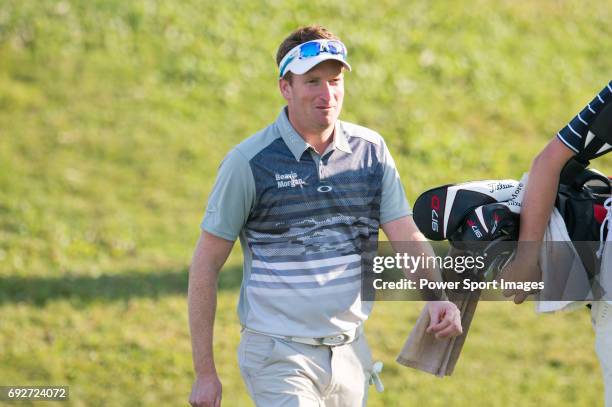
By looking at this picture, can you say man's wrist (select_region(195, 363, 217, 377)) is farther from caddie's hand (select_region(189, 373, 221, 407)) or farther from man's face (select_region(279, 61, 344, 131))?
man's face (select_region(279, 61, 344, 131))

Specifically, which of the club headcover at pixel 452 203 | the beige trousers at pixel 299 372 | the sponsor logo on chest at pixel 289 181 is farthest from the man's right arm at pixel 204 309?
the club headcover at pixel 452 203

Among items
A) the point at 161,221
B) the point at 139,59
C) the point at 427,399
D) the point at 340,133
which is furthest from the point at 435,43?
the point at 340,133

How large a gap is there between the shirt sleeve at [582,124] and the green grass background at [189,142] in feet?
11.8

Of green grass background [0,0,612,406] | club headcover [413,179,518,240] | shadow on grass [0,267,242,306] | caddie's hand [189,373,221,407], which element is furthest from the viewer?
shadow on grass [0,267,242,306]

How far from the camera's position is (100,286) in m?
8.53

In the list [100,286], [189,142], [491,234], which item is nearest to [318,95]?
[491,234]

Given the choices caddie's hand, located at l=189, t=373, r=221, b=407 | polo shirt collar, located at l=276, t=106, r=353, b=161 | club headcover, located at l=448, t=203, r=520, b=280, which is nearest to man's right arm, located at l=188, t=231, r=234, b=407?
caddie's hand, located at l=189, t=373, r=221, b=407

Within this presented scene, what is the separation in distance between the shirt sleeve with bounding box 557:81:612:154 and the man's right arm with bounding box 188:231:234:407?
4.52 feet

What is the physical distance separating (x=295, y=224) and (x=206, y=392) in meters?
0.75

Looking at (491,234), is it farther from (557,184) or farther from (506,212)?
(557,184)

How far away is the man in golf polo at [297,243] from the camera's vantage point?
13.1 ft

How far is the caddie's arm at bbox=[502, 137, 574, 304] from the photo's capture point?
3.91 meters

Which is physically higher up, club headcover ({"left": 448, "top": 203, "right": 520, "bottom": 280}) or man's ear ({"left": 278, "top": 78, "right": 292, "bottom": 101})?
man's ear ({"left": 278, "top": 78, "right": 292, "bottom": 101})

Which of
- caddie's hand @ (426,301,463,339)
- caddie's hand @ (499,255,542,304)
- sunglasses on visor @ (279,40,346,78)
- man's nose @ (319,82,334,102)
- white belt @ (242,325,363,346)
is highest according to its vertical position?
sunglasses on visor @ (279,40,346,78)
